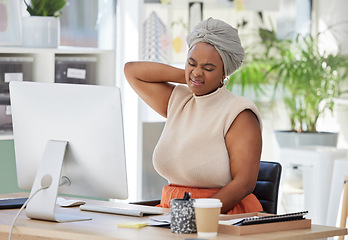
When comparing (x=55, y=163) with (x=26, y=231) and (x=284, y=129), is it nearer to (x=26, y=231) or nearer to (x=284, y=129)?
(x=26, y=231)

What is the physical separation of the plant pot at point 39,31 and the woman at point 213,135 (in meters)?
1.52

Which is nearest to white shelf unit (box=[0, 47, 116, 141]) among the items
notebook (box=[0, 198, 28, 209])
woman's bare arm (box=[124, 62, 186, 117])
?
woman's bare arm (box=[124, 62, 186, 117])

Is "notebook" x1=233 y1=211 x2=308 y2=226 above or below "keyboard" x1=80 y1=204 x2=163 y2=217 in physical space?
A: above

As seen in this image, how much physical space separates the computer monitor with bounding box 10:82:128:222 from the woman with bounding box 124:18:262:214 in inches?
18.4

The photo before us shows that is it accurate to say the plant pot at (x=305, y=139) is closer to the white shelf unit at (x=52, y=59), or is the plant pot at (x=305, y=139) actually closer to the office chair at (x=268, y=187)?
the white shelf unit at (x=52, y=59)

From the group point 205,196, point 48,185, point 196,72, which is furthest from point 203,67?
point 48,185

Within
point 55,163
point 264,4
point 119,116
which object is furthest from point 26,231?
point 264,4

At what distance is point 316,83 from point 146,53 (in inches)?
53.6

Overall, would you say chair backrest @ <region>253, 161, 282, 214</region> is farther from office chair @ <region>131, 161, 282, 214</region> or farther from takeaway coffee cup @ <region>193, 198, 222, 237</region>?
takeaway coffee cup @ <region>193, 198, 222, 237</region>

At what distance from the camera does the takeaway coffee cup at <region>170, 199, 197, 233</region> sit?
6.60 feet

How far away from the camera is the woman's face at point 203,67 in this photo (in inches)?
105

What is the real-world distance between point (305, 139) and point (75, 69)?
193cm

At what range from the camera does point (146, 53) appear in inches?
182

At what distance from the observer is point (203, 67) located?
2672 millimetres
